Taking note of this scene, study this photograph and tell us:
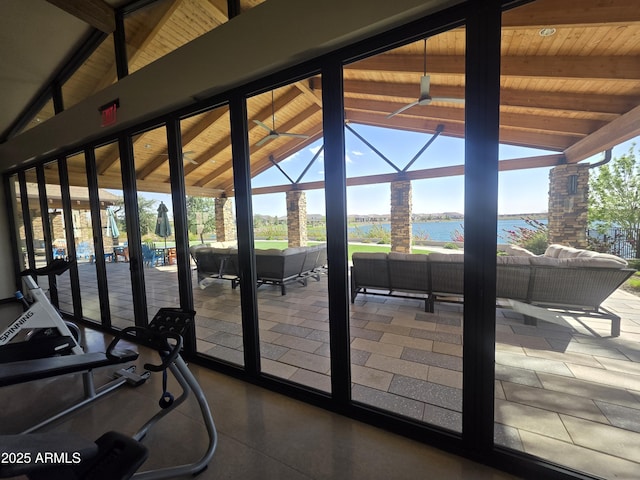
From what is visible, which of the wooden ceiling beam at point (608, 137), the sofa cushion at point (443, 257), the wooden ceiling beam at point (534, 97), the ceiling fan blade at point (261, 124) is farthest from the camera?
the ceiling fan blade at point (261, 124)

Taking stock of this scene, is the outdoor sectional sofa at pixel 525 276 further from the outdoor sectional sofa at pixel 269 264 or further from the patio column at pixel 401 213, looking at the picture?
the patio column at pixel 401 213

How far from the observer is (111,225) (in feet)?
11.9

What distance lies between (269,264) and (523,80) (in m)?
4.55

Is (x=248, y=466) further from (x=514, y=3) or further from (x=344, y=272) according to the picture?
(x=514, y=3)

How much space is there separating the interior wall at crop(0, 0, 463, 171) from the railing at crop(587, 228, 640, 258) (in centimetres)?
175

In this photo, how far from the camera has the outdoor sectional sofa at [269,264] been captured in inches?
203

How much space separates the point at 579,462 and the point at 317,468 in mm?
1477

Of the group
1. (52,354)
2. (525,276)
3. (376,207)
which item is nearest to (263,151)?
(376,207)

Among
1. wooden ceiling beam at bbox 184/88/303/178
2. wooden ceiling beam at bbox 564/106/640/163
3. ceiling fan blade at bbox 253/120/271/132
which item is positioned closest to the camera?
wooden ceiling beam at bbox 564/106/640/163

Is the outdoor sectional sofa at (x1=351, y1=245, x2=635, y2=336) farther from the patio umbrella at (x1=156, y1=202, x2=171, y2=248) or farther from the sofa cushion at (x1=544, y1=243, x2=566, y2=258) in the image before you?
the patio umbrella at (x1=156, y1=202, x2=171, y2=248)

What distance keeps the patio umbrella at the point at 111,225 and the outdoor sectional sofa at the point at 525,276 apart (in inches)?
134

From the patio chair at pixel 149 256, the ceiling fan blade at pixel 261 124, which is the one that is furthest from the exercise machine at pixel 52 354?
the ceiling fan blade at pixel 261 124

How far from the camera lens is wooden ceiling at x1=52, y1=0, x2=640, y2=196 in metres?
2.02

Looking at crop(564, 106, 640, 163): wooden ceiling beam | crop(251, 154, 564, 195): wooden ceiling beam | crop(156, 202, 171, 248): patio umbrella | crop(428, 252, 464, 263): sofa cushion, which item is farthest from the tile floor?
crop(428, 252, 464, 263): sofa cushion
